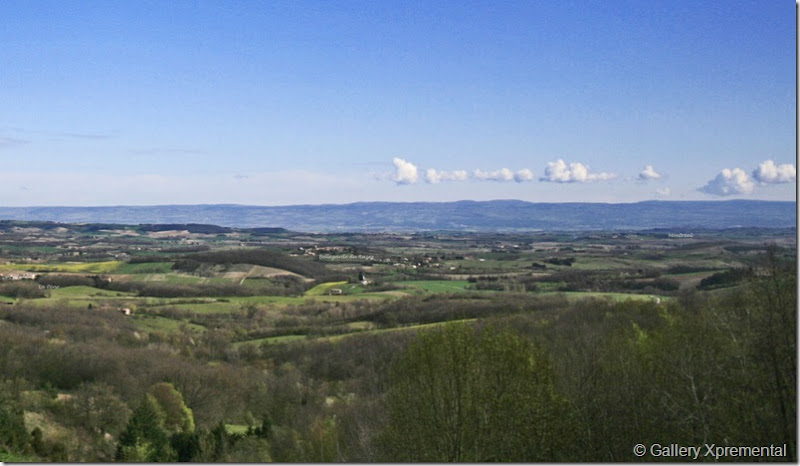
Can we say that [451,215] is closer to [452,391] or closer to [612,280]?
[612,280]

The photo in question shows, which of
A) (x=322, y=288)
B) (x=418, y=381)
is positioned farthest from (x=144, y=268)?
(x=418, y=381)

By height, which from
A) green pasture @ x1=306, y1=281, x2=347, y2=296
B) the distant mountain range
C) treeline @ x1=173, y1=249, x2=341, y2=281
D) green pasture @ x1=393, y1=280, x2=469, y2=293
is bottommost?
green pasture @ x1=306, y1=281, x2=347, y2=296

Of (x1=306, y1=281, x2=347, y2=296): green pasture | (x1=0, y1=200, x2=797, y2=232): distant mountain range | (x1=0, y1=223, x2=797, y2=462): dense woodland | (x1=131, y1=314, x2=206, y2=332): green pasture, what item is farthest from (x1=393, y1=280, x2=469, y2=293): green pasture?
(x1=0, y1=200, x2=797, y2=232): distant mountain range

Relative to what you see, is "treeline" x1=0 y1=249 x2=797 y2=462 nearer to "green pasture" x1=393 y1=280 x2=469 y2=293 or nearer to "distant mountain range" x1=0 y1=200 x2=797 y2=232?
"green pasture" x1=393 y1=280 x2=469 y2=293

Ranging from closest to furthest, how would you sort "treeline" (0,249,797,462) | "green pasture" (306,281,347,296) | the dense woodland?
"treeline" (0,249,797,462) < the dense woodland < "green pasture" (306,281,347,296)

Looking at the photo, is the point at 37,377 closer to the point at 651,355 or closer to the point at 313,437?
the point at 313,437

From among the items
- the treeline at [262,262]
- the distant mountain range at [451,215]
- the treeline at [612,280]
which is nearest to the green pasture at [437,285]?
the treeline at [612,280]
